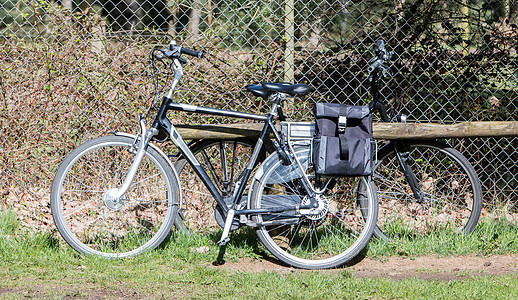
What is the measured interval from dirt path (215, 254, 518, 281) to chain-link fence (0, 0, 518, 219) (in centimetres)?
122

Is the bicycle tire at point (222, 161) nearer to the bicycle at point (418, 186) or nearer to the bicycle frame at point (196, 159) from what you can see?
the bicycle frame at point (196, 159)

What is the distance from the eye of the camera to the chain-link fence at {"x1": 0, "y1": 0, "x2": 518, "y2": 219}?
5.23 metres

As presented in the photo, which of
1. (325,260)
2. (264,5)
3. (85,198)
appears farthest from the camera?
(264,5)

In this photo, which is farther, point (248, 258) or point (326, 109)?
point (248, 258)

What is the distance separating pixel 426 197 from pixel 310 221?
4.24 feet

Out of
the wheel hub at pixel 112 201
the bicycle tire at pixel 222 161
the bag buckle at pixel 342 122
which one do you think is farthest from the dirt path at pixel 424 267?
Answer: the bag buckle at pixel 342 122

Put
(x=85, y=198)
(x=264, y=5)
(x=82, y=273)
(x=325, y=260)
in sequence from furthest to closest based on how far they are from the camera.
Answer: (x=264, y=5)
(x=85, y=198)
(x=325, y=260)
(x=82, y=273)

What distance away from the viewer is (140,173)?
414cm

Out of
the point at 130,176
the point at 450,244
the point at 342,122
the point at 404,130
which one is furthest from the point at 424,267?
the point at 130,176

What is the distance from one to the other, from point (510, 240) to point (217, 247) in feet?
7.70

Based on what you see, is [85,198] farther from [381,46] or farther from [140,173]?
[381,46]

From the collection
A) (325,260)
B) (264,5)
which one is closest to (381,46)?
(264,5)

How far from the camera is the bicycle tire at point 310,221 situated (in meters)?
4.11

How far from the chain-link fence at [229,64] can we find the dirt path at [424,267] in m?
1.22
